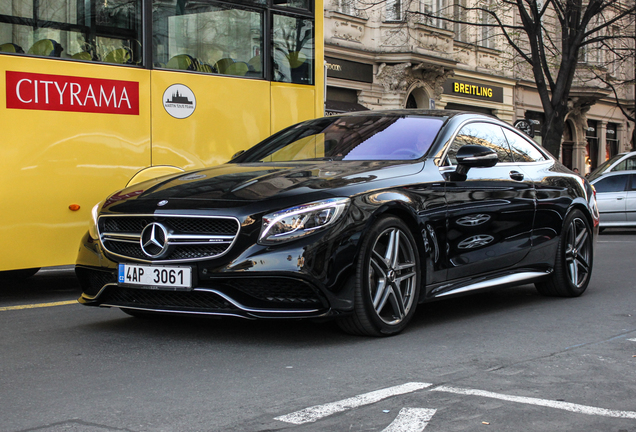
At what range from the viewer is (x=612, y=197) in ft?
65.1

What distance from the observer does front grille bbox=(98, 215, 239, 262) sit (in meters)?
5.02

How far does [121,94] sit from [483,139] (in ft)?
10.1

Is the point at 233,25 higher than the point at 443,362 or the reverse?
higher

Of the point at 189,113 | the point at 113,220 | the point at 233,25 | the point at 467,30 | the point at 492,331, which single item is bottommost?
the point at 492,331

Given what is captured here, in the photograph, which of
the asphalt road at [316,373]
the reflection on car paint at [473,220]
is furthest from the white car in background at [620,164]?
the reflection on car paint at [473,220]

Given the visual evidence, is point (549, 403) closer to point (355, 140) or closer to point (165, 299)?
point (165, 299)

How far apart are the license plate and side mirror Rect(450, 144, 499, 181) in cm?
207

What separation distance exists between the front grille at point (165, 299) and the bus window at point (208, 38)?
316cm

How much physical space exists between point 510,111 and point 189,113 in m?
27.8

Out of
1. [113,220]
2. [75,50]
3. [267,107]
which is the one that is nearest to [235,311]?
[113,220]

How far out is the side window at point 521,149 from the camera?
7250 mm

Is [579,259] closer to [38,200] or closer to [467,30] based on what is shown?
[38,200]

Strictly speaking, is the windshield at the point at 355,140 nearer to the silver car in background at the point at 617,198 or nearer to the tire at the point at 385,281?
the tire at the point at 385,281

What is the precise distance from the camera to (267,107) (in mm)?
8891
